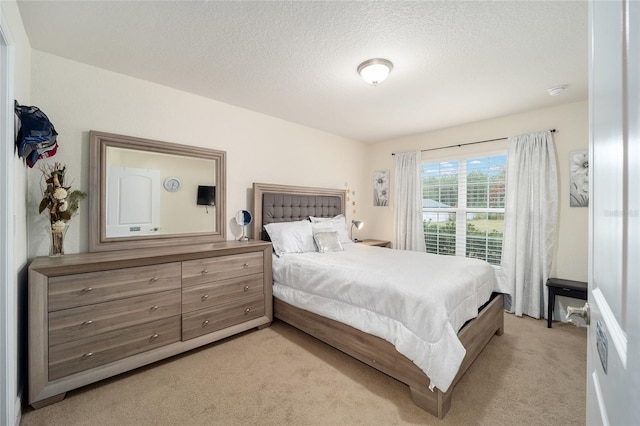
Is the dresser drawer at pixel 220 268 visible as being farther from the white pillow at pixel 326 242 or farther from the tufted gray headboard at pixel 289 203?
the white pillow at pixel 326 242

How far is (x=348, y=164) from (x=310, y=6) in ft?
10.4

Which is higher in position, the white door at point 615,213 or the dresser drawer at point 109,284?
the white door at point 615,213

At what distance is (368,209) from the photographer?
16.6 ft

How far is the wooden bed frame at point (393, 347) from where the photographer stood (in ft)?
5.72

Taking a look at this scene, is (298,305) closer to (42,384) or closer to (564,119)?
(42,384)

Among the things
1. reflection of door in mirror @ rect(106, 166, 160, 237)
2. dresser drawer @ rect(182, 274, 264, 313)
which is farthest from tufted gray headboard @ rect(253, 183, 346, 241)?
reflection of door in mirror @ rect(106, 166, 160, 237)

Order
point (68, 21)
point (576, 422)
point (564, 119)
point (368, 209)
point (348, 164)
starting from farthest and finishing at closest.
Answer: point (368, 209) → point (348, 164) → point (564, 119) → point (68, 21) → point (576, 422)

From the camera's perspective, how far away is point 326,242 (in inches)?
132

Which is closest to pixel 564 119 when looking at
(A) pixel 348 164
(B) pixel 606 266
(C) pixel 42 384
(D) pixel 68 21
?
(A) pixel 348 164

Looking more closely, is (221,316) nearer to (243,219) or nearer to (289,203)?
(243,219)

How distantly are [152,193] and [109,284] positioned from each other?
1.01 m

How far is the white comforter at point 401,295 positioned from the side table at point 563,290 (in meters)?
0.91

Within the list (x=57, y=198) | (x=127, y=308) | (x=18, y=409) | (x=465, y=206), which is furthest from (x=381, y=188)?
(x=18, y=409)

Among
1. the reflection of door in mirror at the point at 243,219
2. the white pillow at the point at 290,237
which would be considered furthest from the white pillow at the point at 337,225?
the reflection of door in mirror at the point at 243,219
